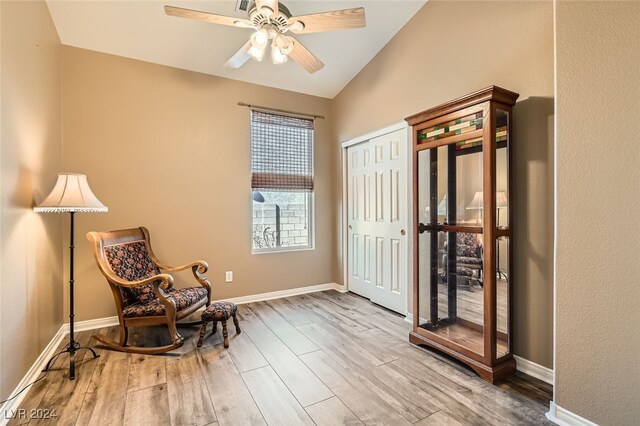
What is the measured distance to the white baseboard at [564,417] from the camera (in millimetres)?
1592

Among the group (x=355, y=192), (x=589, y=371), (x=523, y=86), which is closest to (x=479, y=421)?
(x=589, y=371)

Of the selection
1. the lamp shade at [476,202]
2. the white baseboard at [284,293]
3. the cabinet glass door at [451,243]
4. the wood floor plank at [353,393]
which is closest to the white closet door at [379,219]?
the white baseboard at [284,293]

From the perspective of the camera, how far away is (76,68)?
9.82 feet

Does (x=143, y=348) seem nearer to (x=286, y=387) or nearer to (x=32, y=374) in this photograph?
(x=32, y=374)

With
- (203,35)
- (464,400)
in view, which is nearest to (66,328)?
(203,35)

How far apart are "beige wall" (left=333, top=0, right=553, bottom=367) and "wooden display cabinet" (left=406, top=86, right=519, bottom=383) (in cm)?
10

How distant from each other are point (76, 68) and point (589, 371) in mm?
4706

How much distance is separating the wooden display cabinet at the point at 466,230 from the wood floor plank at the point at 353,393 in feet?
2.58

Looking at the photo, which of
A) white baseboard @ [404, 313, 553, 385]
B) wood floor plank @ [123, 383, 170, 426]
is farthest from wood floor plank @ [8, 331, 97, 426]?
white baseboard @ [404, 313, 553, 385]

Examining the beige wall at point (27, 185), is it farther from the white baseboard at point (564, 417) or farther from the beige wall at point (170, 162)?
the white baseboard at point (564, 417)

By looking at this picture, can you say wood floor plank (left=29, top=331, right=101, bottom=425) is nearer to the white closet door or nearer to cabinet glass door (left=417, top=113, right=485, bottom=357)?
cabinet glass door (left=417, top=113, right=485, bottom=357)

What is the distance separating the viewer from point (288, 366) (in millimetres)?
2297

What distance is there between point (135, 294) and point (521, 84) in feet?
11.6

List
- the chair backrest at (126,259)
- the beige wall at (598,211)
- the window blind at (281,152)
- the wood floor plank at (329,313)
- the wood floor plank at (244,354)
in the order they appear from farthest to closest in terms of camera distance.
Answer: the window blind at (281,152) → the wood floor plank at (329,313) → the chair backrest at (126,259) → the wood floor plank at (244,354) → the beige wall at (598,211)
